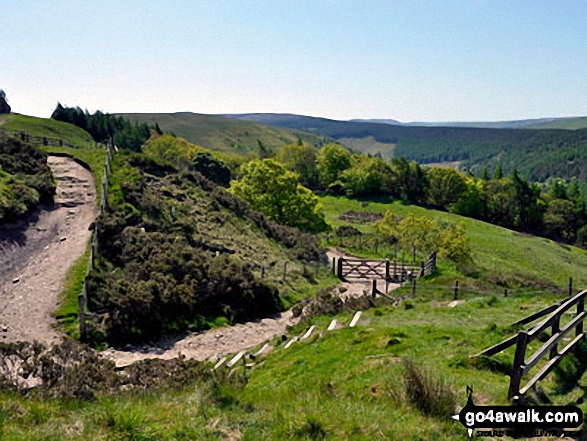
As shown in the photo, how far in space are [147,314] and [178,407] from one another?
12988mm

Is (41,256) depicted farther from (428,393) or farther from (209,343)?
(428,393)

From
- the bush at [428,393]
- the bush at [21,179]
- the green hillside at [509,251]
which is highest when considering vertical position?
the bush at [21,179]

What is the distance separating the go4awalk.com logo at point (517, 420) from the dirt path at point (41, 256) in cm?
1532

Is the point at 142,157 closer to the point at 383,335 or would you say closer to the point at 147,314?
the point at 147,314

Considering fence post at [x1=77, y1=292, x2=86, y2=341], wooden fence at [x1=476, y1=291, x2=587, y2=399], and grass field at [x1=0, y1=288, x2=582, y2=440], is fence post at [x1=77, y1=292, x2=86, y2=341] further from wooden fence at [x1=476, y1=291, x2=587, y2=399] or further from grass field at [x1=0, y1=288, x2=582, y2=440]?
wooden fence at [x1=476, y1=291, x2=587, y2=399]

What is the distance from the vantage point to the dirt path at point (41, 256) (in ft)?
58.2

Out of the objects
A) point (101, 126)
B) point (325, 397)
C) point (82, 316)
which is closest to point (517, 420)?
point (325, 397)

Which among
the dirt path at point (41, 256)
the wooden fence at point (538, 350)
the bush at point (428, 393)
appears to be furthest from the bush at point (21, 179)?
the wooden fence at point (538, 350)

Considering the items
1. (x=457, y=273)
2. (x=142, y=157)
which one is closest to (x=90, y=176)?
(x=142, y=157)

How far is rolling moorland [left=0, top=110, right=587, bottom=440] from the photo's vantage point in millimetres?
6926

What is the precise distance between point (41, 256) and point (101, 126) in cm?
7025

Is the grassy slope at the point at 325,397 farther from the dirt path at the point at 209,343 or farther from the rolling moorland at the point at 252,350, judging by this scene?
the dirt path at the point at 209,343

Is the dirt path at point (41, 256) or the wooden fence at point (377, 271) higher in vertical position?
the dirt path at point (41, 256)

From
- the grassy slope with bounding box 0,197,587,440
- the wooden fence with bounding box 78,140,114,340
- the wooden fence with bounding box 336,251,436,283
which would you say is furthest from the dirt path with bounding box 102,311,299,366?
the wooden fence with bounding box 336,251,436,283
